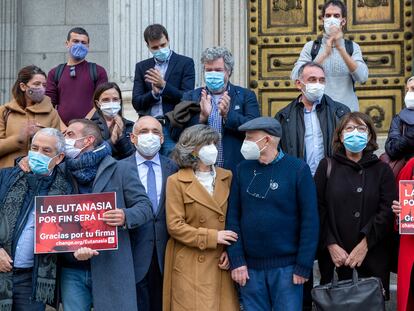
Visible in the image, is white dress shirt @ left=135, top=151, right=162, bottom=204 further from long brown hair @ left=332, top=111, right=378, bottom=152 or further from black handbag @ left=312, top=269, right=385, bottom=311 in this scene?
black handbag @ left=312, top=269, right=385, bottom=311

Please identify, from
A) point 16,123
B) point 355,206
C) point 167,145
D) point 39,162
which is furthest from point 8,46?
point 355,206

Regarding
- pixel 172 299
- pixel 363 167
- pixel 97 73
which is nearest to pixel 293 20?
pixel 97 73

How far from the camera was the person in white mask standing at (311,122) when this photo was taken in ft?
22.2

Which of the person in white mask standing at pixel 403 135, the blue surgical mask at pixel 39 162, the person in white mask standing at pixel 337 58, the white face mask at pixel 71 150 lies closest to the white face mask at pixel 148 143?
the white face mask at pixel 71 150

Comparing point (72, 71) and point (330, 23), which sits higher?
point (330, 23)

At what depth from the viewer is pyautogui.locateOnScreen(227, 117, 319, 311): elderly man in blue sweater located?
599 cm

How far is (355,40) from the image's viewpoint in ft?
34.1

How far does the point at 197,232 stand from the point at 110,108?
1.55 m

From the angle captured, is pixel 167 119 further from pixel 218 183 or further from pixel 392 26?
pixel 392 26

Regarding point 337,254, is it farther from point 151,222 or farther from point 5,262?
point 5,262

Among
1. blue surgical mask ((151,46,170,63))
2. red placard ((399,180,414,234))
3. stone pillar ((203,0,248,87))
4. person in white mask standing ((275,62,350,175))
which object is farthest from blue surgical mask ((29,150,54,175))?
stone pillar ((203,0,248,87))

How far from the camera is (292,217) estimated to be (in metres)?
6.05

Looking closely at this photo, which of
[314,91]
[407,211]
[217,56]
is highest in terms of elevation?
[217,56]

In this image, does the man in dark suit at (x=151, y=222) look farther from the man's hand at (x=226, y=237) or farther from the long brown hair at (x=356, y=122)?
the long brown hair at (x=356, y=122)
